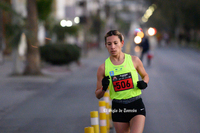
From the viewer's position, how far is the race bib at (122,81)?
3.96 meters

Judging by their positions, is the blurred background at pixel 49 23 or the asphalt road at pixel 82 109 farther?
the blurred background at pixel 49 23

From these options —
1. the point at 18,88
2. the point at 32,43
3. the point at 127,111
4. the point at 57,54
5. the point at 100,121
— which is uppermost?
the point at 32,43

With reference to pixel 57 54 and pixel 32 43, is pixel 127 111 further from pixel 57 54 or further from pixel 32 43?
pixel 57 54

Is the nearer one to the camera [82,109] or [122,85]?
[122,85]

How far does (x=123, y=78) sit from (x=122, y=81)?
0.04 m

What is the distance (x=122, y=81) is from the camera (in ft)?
13.0

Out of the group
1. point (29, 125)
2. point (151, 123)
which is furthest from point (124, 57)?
point (29, 125)

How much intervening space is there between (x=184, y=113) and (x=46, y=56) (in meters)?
13.6

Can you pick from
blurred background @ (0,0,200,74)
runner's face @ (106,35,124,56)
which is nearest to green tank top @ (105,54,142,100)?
runner's face @ (106,35,124,56)

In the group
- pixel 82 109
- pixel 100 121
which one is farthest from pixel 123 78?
pixel 82 109

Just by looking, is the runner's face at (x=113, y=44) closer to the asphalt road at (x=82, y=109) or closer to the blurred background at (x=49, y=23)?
the asphalt road at (x=82, y=109)

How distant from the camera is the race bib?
3.96 meters

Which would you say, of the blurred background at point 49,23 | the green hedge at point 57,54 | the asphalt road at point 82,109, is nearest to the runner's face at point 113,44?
the asphalt road at point 82,109

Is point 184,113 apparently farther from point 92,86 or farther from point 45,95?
point 92,86
